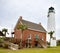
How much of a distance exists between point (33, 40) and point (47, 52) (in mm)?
23427

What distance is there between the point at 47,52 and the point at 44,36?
2872cm

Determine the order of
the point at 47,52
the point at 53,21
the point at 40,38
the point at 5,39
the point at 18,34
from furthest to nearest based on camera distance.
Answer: the point at 53,21, the point at 40,38, the point at 18,34, the point at 5,39, the point at 47,52

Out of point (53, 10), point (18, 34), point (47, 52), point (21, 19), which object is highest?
point (53, 10)

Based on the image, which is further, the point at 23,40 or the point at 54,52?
the point at 23,40

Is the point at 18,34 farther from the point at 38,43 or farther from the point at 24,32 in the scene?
the point at 38,43

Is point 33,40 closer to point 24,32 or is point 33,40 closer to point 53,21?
point 24,32

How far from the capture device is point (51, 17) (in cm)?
8150

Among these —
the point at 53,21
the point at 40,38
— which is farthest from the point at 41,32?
the point at 53,21

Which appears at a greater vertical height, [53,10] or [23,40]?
[53,10]

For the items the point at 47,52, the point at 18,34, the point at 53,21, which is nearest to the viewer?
the point at 47,52

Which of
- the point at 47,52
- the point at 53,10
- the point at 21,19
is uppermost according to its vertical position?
the point at 53,10

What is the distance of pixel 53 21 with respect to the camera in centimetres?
8112

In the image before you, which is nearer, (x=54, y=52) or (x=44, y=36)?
(x=54, y=52)

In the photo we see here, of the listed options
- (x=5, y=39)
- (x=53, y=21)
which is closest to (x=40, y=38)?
(x=5, y=39)
